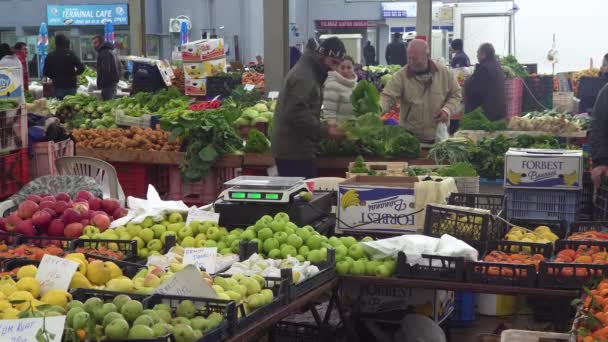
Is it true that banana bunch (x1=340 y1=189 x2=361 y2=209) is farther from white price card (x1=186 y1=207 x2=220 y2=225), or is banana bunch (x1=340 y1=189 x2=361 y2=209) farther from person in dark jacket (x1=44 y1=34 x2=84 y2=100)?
person in dark jacket (x1=44 y1=34 x2=84 y2=100)

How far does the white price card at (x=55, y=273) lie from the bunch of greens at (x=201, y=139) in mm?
4364

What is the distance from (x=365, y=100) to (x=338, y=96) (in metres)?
0.50

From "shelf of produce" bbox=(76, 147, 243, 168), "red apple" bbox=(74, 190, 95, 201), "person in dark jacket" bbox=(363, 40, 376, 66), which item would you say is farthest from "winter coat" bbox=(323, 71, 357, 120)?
"person in dark jacket" bbox=(363, 40, 376, 66)

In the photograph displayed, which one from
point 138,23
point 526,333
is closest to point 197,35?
point 138,23

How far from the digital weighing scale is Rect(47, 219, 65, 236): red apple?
0.94 meters

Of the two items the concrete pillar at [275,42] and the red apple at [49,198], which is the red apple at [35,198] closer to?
the red apple at [49,198]

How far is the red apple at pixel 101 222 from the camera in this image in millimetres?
5211

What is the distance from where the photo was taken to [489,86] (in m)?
11.5

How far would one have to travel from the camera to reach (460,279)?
14.2 ft

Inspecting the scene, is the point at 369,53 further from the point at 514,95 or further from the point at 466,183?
the point at 466,183

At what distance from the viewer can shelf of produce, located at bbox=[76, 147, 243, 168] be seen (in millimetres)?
8195

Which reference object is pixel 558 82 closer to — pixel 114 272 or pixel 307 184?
pixel 307 184

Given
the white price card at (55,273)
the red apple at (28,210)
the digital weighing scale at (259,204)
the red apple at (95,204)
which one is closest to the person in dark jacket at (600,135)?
the digital weighing scale at (259,204)

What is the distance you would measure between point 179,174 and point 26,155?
1659 millimetres
